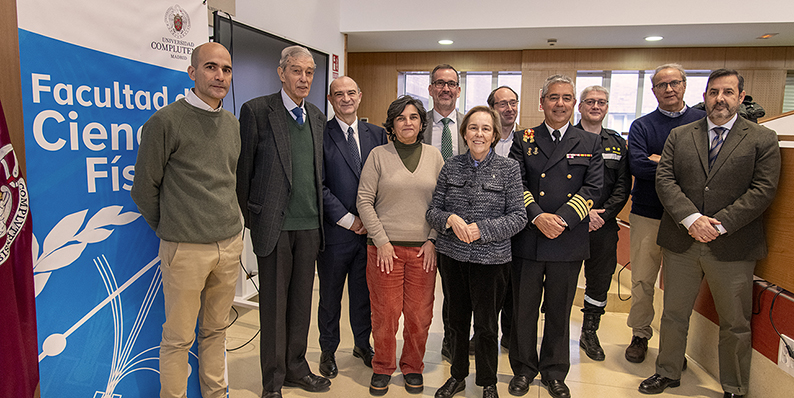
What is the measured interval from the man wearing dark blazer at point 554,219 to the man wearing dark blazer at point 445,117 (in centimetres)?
45

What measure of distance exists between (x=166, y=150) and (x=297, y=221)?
2.42ft

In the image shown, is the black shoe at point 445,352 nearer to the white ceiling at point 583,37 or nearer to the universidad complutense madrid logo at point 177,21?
the universidad complutense madrid logo at point 177,21

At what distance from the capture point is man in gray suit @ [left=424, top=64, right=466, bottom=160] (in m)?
2.82

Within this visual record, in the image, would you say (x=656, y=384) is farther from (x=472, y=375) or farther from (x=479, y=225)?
(x=479, y=225)

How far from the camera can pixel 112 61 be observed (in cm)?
188

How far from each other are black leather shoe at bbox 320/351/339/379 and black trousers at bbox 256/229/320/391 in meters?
0.27

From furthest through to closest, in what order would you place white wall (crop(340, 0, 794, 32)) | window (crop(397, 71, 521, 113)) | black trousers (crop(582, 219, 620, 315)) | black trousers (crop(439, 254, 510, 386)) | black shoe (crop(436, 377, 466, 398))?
window (crop(397, 71, 521, 113)) → white wall (crop(340, 0, 794, 32)) → black trousers (crop(582, 219, 620, 315)) → black shoe (crop(436, 377, 466, 398)) → black trousers (crop(439, 254, 510, 386))

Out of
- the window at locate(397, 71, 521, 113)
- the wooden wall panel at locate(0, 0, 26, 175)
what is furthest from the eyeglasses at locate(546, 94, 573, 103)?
the window at locate(397, 71, 521, 113)

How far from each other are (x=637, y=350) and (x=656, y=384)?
44 cm

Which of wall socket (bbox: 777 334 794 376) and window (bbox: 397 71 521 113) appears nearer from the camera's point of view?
wall socket (bbox: 777 334 794 376)

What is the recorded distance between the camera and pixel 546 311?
8.16ft

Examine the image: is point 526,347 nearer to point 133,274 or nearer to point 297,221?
point 297,221

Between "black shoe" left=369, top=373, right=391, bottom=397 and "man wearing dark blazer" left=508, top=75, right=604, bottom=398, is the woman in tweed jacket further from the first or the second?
"black shoe" left=369, top=373, right=391, bottom=397

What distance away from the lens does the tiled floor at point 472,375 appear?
2.58 meters
